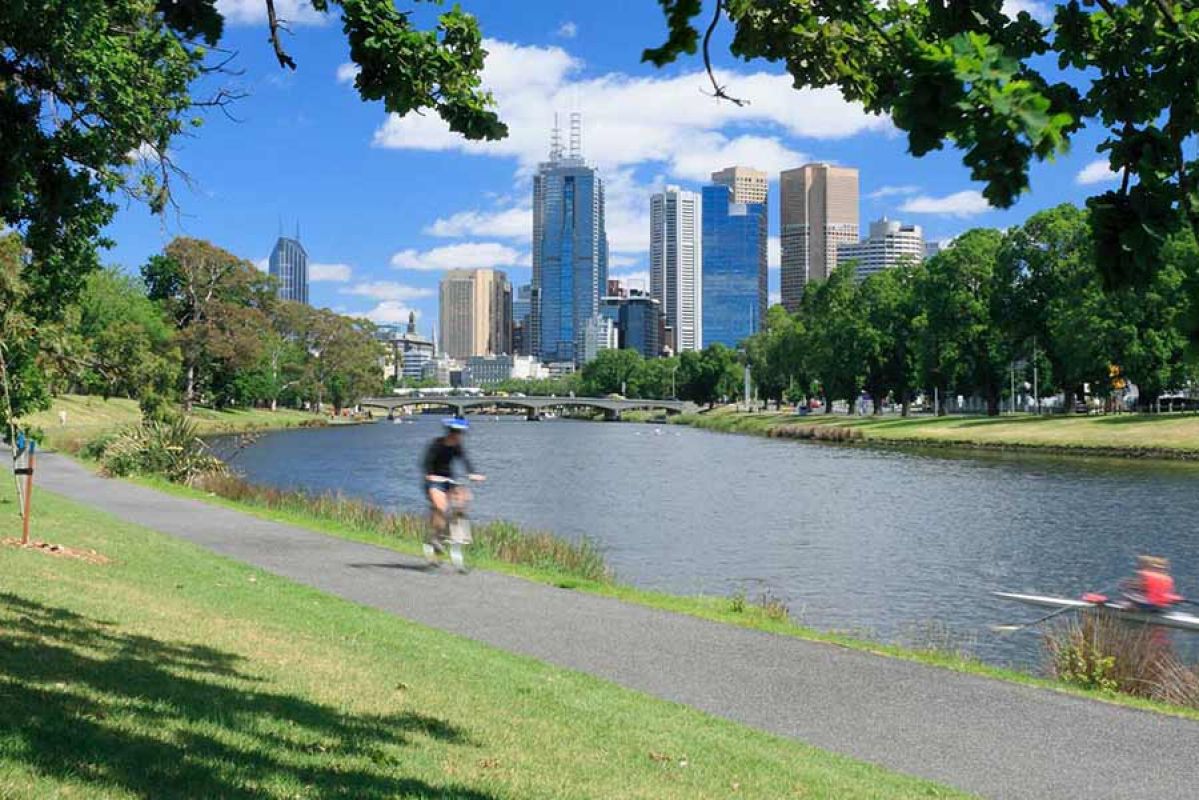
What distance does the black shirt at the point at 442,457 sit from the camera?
1572 centimetres

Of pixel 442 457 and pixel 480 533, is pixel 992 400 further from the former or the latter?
pixel 442 457

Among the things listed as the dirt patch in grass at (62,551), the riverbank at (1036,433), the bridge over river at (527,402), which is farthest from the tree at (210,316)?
the dirt patch in grass at (62,551)

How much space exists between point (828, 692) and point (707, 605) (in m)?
5.57

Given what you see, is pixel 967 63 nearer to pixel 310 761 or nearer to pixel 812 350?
pixel 310 761

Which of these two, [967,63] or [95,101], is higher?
[95,101]

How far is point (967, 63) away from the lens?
290 cm

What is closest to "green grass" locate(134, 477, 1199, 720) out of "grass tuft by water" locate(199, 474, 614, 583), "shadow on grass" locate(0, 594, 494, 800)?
"grass tuft by water" locate(199, 474, 614, 583)

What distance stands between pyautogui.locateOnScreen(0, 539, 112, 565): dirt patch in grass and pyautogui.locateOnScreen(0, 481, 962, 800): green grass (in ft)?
8.65

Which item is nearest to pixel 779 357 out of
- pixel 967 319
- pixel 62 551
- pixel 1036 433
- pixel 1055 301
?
pixel 967 319

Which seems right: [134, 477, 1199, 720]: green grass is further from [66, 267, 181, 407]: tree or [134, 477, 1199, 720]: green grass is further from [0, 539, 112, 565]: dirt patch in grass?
[0, 539, 112, 565]: dirt patch in grass

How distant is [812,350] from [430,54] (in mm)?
107127

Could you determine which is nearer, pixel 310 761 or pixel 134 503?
pixel 310 761

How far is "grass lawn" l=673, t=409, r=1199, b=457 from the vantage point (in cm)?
5962

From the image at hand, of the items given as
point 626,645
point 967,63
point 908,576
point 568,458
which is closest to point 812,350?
point 568,458
